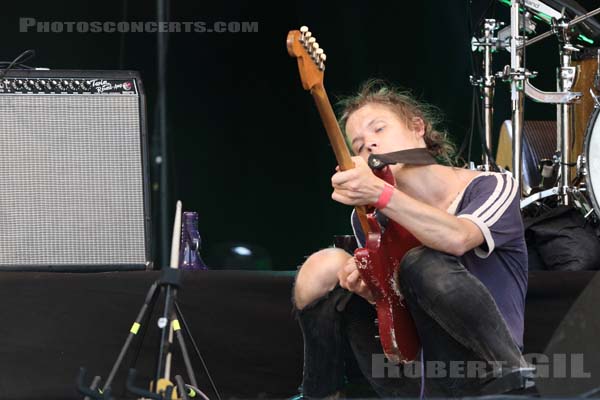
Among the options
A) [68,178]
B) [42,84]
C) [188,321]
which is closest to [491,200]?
[188,321]

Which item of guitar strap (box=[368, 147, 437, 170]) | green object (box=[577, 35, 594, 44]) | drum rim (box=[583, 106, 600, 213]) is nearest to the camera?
guitar strap (box=[368, 147, 437, 170])

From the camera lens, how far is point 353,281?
210cm

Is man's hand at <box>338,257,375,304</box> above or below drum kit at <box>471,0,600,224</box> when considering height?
below

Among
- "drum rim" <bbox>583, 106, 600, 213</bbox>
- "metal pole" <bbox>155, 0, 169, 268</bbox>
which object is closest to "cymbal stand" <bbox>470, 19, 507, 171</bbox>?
"drum rim" <bbox>583, 106, 600, 213</bbox>

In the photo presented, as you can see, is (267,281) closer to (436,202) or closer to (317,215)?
(436,202)

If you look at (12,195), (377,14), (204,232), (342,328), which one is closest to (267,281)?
(342,328)

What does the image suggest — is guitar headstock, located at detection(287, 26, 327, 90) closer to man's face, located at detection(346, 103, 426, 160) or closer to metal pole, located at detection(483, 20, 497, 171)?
man's face, located at detection(346, 103, 426, 160)

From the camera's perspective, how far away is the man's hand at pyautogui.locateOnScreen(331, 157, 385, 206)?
198cm

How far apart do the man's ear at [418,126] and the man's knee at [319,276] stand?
0.38 metres

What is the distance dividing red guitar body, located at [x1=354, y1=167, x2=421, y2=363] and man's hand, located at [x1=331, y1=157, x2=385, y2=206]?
9 cm

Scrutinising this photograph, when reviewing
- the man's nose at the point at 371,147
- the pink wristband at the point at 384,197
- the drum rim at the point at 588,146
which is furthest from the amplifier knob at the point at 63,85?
the drum rim at the point at 588,146

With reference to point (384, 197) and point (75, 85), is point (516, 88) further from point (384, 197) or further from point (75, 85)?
point (384, 197)

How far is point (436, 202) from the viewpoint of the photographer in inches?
89.1

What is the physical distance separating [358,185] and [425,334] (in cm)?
39
